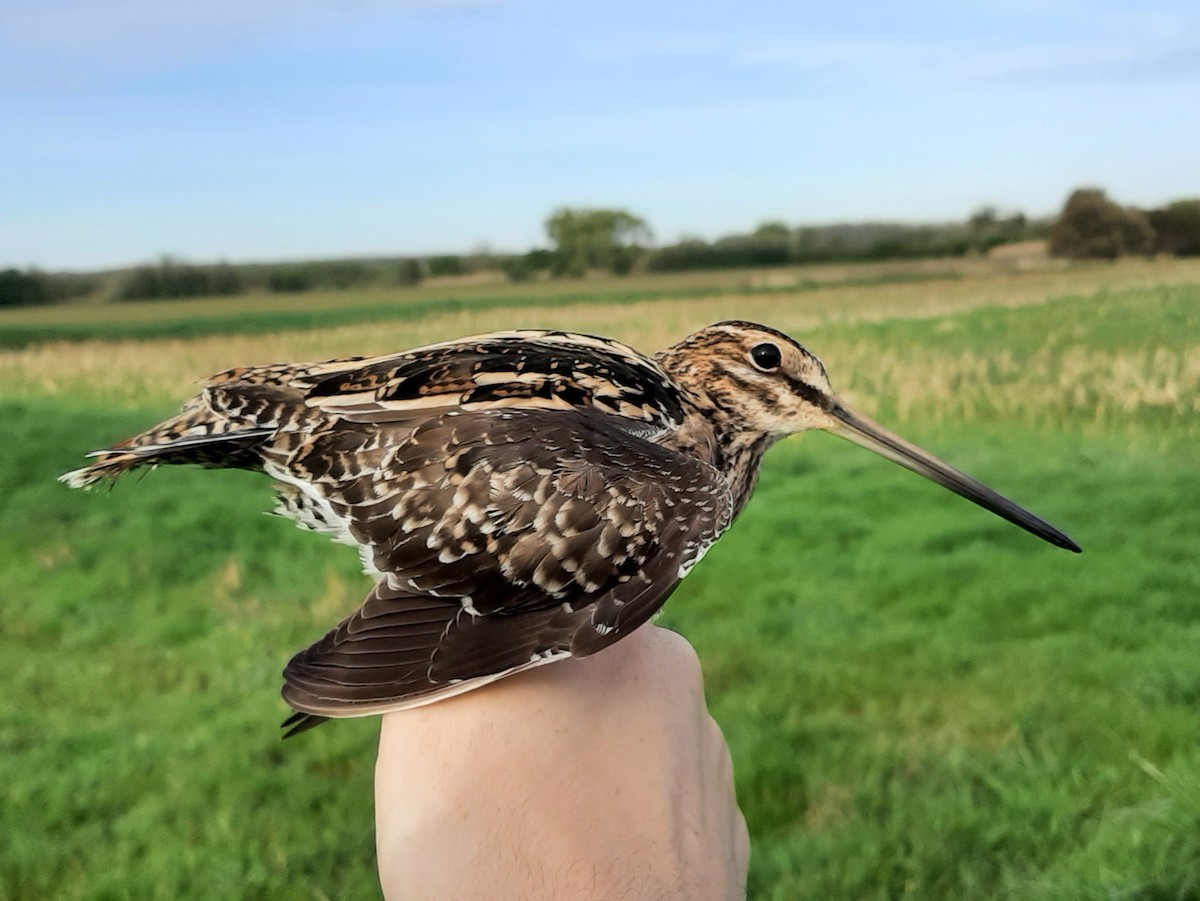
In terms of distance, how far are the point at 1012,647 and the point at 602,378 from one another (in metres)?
2.69

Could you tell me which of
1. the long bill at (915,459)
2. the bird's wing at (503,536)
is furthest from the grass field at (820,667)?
the bird's wing at (503,536)

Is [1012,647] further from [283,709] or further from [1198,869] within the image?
[283,709]

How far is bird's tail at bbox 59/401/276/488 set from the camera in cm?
136

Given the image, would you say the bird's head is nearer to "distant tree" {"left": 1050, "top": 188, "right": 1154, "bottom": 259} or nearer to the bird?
the bird

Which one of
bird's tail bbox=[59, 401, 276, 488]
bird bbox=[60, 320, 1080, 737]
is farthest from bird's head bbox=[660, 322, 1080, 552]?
bird's tail bbox=[59, 401, 276, 488]

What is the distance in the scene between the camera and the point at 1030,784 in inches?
108

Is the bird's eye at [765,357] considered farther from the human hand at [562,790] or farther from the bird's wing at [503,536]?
the human hand at [562,790]

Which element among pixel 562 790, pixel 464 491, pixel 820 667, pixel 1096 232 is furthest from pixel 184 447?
pixel 1096 232

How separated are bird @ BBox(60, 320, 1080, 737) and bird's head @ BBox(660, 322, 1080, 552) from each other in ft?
0.50

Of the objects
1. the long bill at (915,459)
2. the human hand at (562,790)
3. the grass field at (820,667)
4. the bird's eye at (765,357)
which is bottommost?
the grass field at (820,667)

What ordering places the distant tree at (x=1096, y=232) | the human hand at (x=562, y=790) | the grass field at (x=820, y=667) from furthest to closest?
1. the distant tree at (x=1096, y=232)
2. the grass field at (x=820, y=667)
3. the human hand at (x=562, y=790)

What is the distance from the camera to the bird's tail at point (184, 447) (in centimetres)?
136

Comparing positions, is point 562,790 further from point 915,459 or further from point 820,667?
point 820,667

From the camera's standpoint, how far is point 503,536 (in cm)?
128
